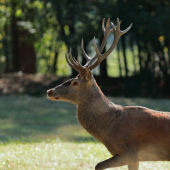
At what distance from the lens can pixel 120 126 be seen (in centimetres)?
397

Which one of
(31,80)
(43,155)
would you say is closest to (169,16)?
(31,80)

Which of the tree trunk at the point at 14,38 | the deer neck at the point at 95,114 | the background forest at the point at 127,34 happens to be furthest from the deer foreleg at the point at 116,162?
the tree trunk at the point at 14,38

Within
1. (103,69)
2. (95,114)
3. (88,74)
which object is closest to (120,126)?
(95,114)

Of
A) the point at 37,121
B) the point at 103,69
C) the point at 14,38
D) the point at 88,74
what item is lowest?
the point at 37,121

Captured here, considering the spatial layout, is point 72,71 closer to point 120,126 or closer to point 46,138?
point 46,138

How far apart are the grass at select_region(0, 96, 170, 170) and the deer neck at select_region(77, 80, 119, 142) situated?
141cm

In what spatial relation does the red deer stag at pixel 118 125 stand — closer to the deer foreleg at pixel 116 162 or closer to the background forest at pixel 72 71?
the deer foreleg at pixel 116 162

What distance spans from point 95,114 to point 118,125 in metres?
0.32

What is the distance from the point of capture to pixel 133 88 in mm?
15148

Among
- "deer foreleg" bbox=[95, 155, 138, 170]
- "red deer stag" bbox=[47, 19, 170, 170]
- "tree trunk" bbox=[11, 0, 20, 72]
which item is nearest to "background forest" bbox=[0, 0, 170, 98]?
"tree trunk" bbox=[11, 0, 20, 72]

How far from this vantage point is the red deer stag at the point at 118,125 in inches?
153

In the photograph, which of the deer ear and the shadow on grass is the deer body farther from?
the shadow on grass

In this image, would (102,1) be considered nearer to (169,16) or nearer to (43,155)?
(169,16)

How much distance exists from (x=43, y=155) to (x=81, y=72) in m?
2.26
